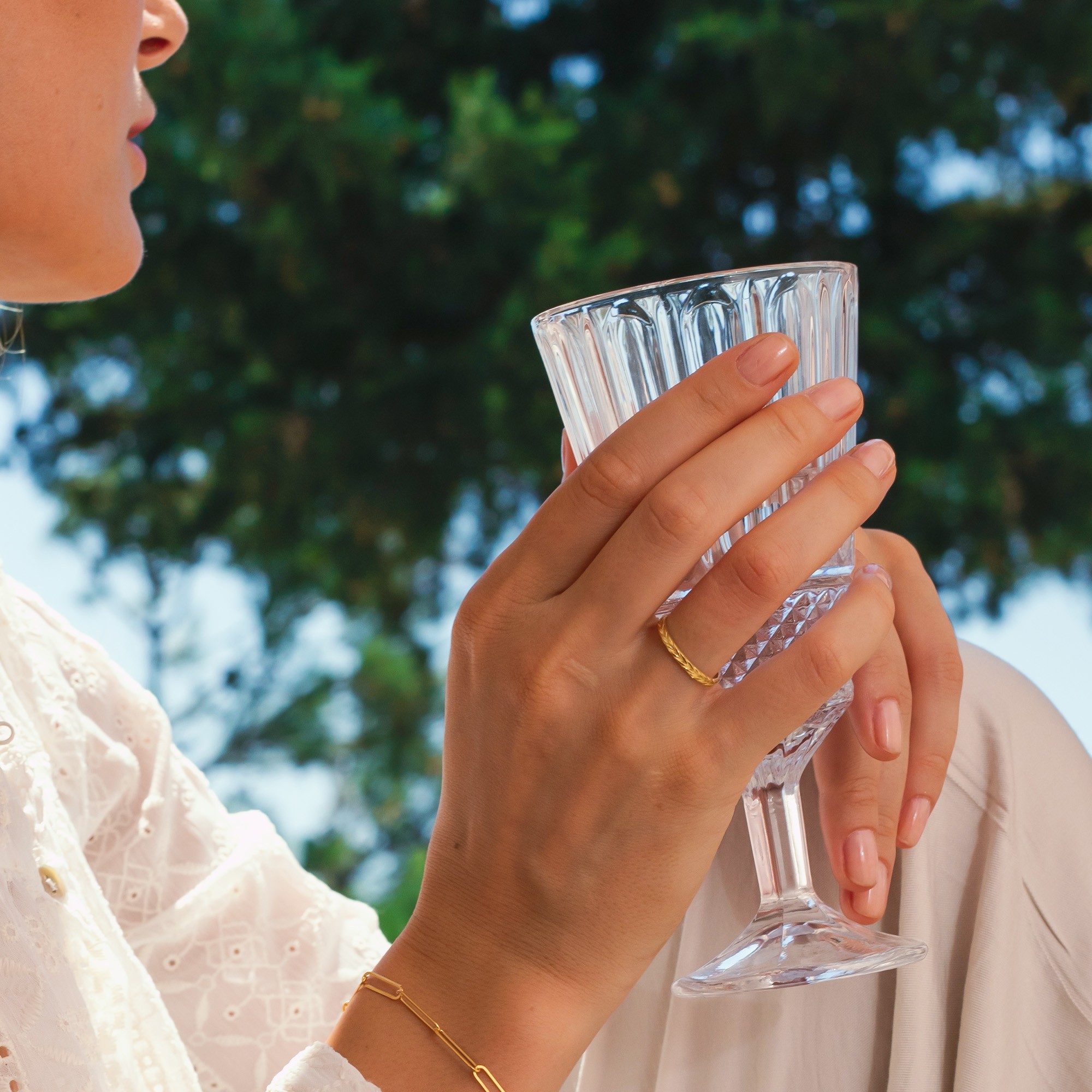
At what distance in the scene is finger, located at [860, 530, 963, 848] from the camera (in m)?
0.78

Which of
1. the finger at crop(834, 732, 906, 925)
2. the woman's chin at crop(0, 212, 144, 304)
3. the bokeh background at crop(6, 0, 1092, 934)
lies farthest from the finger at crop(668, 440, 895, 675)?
the bokeh background at crop(6, 0, 1092, 934)

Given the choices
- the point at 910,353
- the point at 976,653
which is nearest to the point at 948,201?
the point at 910,353

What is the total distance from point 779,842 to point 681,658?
0.65 feet

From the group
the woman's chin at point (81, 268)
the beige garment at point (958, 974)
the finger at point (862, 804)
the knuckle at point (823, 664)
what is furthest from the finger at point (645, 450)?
the woman's chin at point (81, 268)

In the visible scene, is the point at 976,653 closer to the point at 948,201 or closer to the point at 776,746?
the point at 776,746

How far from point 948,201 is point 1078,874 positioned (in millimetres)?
3459

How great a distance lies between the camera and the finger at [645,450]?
0.60 m

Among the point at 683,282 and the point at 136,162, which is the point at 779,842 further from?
the point at 136,162

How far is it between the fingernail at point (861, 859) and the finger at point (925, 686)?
40 mm

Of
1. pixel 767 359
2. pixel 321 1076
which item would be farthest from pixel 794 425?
pixel 321 1076

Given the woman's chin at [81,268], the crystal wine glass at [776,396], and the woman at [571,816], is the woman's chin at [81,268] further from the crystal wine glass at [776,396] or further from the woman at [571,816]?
the crystal wine glass at [776,396]

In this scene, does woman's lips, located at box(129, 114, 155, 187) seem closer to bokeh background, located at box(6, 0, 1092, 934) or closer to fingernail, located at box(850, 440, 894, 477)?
fingernail, located at box(850, 440, 894, 477)

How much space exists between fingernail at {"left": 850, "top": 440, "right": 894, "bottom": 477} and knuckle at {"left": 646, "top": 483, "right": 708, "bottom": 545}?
105mm

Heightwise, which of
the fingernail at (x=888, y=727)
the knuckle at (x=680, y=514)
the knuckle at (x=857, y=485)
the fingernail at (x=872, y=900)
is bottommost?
the fingernail at (x=872, y=900)
